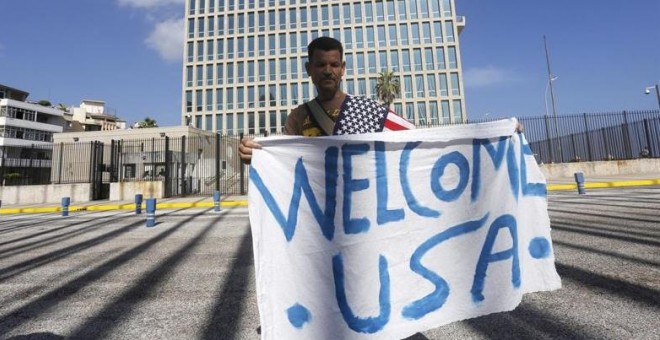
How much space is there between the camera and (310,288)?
1734 mm

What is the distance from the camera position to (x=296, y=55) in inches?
2000

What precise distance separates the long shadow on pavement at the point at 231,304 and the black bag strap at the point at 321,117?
59.7 inches

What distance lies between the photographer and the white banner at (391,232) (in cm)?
173

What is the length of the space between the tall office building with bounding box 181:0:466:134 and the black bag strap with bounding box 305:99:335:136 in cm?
4685

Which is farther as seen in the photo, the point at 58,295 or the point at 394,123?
the point at 58,295

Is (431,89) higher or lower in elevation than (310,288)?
higher

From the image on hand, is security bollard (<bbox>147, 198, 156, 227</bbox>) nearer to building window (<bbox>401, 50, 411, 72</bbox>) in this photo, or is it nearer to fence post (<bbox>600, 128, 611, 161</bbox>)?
fence post (<bbox>600, 128, 611, 161</bbox>)

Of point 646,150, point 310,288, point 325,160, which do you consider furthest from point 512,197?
point 646,150

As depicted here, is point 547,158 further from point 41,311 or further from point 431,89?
point 431,89

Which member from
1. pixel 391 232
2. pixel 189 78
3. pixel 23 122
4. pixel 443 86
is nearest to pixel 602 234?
pixel 391 232

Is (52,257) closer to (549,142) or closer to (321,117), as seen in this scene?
(321,117)

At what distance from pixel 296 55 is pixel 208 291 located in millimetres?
51051

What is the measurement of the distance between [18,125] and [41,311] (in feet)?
232

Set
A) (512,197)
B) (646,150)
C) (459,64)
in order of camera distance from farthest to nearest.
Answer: (459,64) < (646,150) < (512,197)
